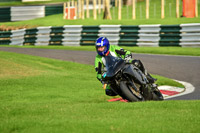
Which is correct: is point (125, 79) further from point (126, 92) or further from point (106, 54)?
point (106, 54)

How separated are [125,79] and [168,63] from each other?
28.3ft

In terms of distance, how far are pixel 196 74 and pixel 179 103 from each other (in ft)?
21.3

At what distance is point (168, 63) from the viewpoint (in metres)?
17.7

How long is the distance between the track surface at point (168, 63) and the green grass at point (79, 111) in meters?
3.06

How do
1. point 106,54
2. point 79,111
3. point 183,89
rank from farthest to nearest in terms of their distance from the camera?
point 183,89, point 106,54, point 79,111

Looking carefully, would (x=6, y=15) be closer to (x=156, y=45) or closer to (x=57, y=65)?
(x=156, y=45)

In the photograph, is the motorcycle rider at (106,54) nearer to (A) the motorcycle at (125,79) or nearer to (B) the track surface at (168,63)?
(A) the motorcycle at (125,79)

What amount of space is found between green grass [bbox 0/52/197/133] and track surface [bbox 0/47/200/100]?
306 cm

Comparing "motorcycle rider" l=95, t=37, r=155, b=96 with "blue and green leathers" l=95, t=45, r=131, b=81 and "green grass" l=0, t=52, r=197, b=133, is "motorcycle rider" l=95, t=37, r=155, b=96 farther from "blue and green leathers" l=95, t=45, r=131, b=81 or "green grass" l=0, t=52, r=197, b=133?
"green grass" l=0, t=52, r=197, b=133

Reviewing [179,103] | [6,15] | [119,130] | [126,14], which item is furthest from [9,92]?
[6,15]

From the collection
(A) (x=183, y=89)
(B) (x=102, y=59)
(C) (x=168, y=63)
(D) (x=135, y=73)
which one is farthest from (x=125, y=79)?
(C) (x=168, y=63)

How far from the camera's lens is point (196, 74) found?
15.3 m

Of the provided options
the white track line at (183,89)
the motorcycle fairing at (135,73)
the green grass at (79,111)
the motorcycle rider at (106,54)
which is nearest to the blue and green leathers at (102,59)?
the motorcycle rider at (106,54)

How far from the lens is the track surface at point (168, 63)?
14875 millimetres
